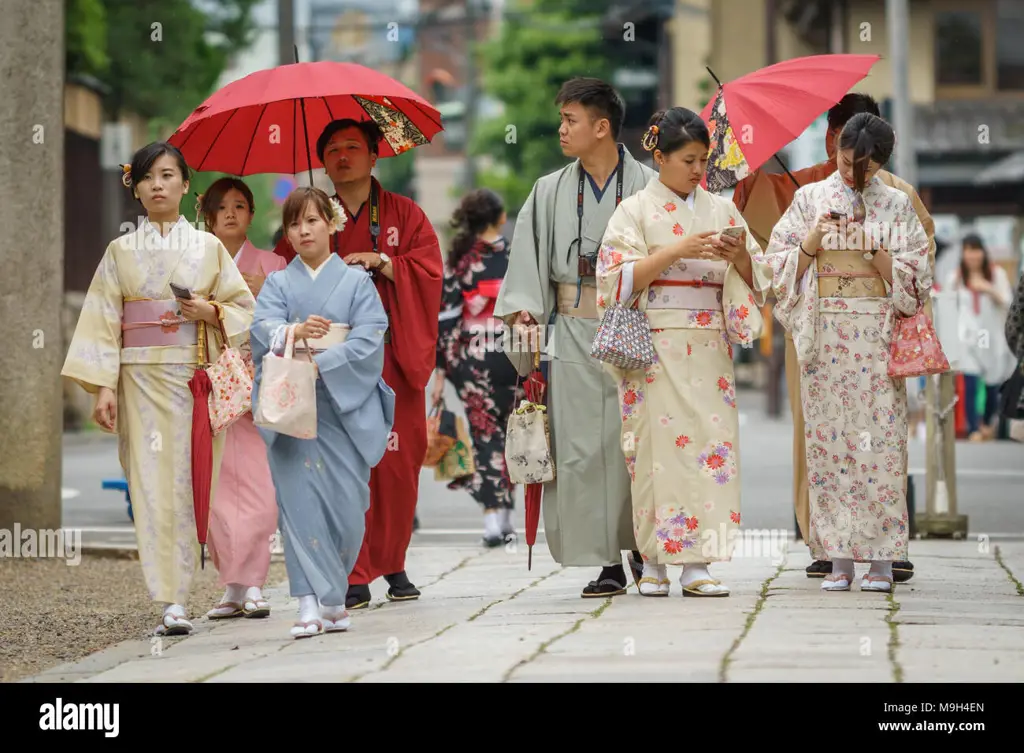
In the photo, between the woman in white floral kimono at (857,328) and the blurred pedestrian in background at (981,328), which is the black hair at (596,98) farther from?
the blurred pedestrian in background at (981,328)

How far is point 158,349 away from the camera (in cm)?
682

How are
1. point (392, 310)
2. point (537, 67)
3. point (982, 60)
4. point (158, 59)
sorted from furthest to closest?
point (537, 67), point (982, 60), point (158, 59), point (392, 310)

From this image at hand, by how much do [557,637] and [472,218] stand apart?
4989 millimetres

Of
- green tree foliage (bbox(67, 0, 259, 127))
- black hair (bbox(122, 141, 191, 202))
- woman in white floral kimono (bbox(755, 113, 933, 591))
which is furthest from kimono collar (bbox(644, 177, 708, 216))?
green tree foliage (bbox(67, 0, 259, 127))

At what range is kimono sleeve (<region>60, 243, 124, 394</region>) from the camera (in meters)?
6.73

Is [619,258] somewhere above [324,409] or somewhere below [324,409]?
above

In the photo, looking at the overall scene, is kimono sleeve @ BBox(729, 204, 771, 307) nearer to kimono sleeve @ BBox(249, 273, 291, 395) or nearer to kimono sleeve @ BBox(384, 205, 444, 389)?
kimono sleeve @ BBox(384, 205, 444, 389)

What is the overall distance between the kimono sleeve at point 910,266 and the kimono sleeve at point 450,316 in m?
3.94

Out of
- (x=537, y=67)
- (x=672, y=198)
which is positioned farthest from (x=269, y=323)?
(x=537, y=67)

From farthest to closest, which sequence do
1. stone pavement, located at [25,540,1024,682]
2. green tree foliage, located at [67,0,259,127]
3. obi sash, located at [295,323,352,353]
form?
green tree foliage, located at [67,0,259,127] → obi sash, located at [295,323,352,353] → stone pavement, located at [25,540,1024,682]

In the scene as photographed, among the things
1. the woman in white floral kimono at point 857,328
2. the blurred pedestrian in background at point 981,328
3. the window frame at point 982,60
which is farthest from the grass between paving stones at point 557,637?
the window frame at point 982,60

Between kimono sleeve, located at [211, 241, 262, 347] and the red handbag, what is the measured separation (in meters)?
2.71

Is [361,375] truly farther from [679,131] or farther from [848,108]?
[848,108]

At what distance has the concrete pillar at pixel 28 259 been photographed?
9758mm
